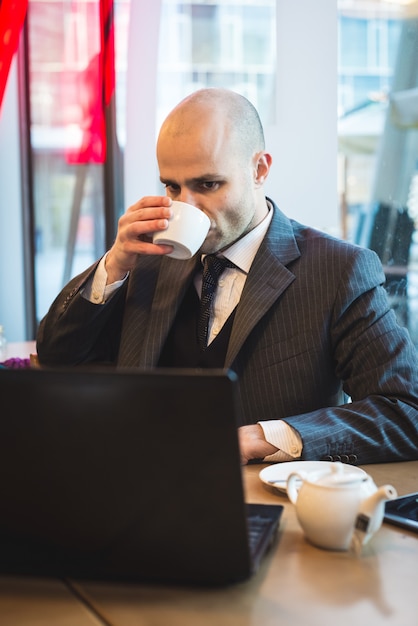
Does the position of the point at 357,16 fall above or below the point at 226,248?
above

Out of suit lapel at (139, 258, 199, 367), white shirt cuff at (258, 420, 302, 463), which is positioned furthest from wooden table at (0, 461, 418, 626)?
suit lapel at (139, 258, 199, 367)

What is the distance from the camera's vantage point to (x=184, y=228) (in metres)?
1.50

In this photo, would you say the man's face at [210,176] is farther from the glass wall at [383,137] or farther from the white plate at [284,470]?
the glass wall at [383,137]

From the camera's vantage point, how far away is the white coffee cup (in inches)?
59.0

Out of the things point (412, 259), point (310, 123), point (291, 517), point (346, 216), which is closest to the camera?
point (291, 517)

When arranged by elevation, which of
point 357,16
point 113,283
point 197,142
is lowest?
point 113,283

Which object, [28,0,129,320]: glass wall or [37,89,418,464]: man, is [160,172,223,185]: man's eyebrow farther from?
[28,0,129,320]: glass wall

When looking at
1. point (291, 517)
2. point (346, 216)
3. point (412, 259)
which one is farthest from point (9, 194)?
point (291, 517)

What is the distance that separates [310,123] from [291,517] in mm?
1836

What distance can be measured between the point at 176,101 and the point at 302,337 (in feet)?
6.57

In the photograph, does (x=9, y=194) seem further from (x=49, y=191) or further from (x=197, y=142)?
(x=197, y=142)

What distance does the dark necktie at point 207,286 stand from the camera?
1.71 meters

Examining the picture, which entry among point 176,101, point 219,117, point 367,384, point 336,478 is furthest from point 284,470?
point 176,101

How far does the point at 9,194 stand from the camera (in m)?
3.78
